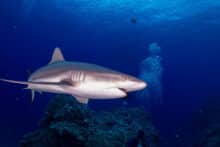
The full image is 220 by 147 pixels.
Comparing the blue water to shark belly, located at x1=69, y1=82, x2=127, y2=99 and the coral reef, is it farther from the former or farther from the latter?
shark belly, located at x1=69, y1=82, x2=127, y2=99

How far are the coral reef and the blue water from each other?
1675cm

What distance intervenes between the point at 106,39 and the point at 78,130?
4680 cm

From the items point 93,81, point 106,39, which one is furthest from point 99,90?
point 106,39

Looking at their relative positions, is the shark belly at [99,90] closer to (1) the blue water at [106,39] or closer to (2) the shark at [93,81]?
(2) the shark at [93,81]

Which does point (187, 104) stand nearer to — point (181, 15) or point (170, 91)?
point (170, 91)

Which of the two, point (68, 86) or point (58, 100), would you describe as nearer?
point (68, 86)

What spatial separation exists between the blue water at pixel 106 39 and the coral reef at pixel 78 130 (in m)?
16.8

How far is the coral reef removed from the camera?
24.7ft

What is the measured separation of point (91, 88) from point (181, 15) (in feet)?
112

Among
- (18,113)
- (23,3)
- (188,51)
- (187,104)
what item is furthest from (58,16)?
(187,104)

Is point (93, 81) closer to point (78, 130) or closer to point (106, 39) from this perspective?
point (78, 130)

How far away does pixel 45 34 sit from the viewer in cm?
5253

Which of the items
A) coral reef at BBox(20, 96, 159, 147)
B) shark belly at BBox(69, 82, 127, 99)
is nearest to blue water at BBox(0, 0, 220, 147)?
coral reef at BBox(20, 96, 159, 147)

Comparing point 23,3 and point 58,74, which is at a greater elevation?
point 23,3
